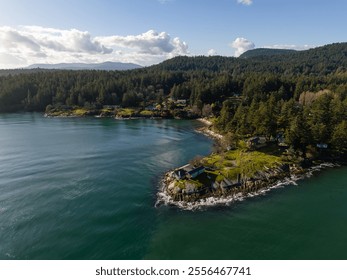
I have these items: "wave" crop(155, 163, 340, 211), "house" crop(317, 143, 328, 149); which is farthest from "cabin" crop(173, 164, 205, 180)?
"house" crop(317, 143, 328, 149)

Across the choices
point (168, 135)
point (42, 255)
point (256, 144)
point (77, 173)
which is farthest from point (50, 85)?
point (42, 255)

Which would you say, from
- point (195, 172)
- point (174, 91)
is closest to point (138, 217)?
point (195, 172)

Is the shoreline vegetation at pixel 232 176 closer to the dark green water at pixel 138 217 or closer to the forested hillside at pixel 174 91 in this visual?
the dark green water at pixel 138 217

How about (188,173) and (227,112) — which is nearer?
(188,173)

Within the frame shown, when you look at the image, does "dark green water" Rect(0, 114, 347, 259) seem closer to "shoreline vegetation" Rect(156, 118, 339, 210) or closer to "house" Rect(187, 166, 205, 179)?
"shoreline vegetation" Rect(156, 118, 339, 210)

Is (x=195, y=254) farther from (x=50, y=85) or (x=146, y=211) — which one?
(x=50, y=85)

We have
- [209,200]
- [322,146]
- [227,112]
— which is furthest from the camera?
[227,112]

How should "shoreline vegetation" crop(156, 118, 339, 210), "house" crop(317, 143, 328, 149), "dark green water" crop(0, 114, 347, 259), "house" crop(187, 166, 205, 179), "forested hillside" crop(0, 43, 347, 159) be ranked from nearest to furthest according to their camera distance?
"dark green water" crop(0, 114, 347, 259)
"shoreline vegetation" crop(156, 118, 339, 210)
"house" crop(187, 166, 205, 179)
"house" crop(317, 143, 328, 149)
"forested hillside" crop(0, 43, 347, 159)

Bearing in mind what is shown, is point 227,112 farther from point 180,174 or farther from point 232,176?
point 180,174

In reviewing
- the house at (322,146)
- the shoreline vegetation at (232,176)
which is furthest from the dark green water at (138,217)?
the house at (322,146)
